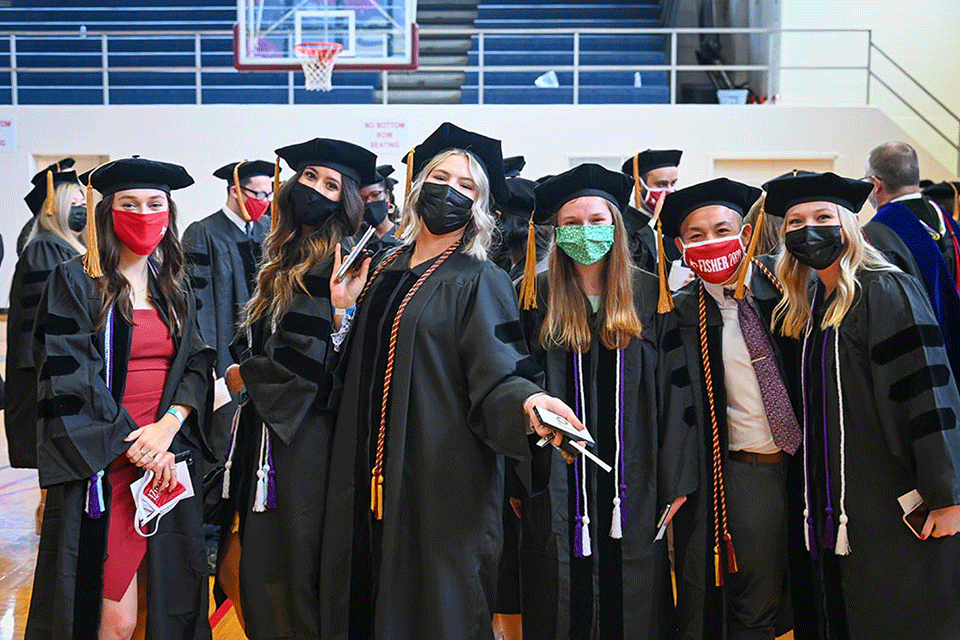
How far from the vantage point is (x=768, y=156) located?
12.5 m

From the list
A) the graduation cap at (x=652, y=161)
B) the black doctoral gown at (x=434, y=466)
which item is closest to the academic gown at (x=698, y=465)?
the black doctoral gown at (x=434, y=466)

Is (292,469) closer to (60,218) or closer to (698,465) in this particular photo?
(698,465)

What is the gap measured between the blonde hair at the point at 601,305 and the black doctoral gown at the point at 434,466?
1.03 ft

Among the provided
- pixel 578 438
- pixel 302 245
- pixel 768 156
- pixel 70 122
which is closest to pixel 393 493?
pixel 578 438

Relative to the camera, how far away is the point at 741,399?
3.06 meters

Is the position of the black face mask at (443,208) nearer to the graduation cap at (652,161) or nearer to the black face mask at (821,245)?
the black face mask at (821,245)

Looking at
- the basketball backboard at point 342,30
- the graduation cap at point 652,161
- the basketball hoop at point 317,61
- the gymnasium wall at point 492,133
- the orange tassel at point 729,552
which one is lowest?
the orange tassel at point 729,552

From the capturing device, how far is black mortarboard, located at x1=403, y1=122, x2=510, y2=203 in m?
2.87

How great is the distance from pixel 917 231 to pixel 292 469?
332 centimetres

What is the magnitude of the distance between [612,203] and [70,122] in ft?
39.5

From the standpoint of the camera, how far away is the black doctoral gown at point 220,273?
5465 mm

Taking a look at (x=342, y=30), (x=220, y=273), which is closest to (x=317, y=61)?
(x=342, y=30)

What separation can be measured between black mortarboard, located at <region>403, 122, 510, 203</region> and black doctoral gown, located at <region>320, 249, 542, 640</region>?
1.10ft

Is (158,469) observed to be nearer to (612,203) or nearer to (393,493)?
(393,493)
